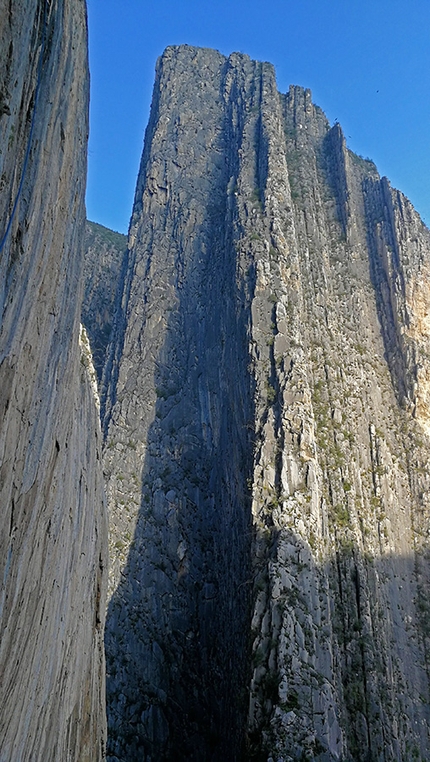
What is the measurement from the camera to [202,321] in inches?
1506

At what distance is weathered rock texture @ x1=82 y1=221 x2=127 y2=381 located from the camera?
149ft

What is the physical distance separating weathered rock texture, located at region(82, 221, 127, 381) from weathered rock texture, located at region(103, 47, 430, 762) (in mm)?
4715

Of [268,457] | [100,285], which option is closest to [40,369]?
[268,457]

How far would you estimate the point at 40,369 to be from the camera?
607 cm

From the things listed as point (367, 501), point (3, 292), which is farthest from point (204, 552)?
point (3, 292)

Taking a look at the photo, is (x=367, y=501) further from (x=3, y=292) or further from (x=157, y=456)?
(x=3, y=292)

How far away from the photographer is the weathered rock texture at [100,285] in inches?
1793

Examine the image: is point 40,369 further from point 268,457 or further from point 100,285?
point 100,285

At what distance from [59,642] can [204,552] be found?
23.1 metres

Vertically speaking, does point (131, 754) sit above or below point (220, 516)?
below

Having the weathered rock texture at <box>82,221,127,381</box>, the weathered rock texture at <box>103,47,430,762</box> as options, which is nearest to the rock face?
the weathered rock texture at <box>103,47,430,762</box>

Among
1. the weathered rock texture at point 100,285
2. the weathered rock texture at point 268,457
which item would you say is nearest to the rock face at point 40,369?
the weathered rock texture at point 268,457

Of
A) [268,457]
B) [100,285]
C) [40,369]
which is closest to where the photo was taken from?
[40,369]

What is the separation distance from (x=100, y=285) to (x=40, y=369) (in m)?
45.0
